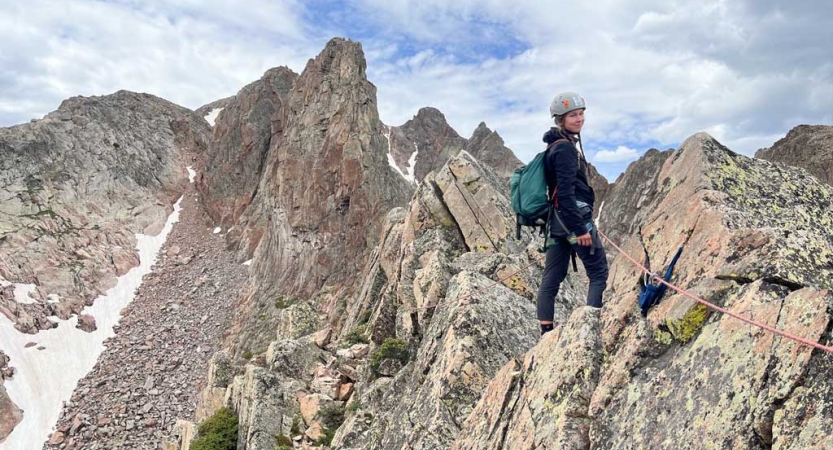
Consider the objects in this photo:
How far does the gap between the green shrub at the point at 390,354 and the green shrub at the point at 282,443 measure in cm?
395

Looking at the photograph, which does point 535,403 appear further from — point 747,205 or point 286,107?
point 286,107

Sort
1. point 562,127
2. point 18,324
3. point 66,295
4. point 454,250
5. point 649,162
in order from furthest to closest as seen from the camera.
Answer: point 649,162
point 66,295
point 18,324
point 454,250
point 562,127

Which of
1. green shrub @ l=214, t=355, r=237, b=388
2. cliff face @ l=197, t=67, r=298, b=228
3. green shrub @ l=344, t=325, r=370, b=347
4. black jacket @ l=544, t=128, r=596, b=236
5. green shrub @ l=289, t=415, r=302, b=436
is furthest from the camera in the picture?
cliff face @ l=197, t=67, r=298, b=228

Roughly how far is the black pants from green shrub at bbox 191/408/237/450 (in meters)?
16.1

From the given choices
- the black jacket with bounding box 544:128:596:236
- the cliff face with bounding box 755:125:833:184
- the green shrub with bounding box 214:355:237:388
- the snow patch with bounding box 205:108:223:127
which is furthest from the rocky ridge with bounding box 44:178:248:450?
the cliff face with bounding box 755:125:833:184

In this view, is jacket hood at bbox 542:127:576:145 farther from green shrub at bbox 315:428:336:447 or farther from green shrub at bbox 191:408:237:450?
green shrub at bbox 191:408:237:450

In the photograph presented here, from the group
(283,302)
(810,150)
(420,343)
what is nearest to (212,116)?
(283,302)

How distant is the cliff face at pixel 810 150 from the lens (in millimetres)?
66081

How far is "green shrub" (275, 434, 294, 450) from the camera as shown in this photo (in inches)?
657

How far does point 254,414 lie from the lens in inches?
731

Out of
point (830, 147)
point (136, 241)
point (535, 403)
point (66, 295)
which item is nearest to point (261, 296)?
point (66, 295)

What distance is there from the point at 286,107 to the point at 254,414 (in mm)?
91007

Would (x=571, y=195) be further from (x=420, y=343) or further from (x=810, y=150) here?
(x=810, y=150)

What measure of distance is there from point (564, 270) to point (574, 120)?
9.34 ft
